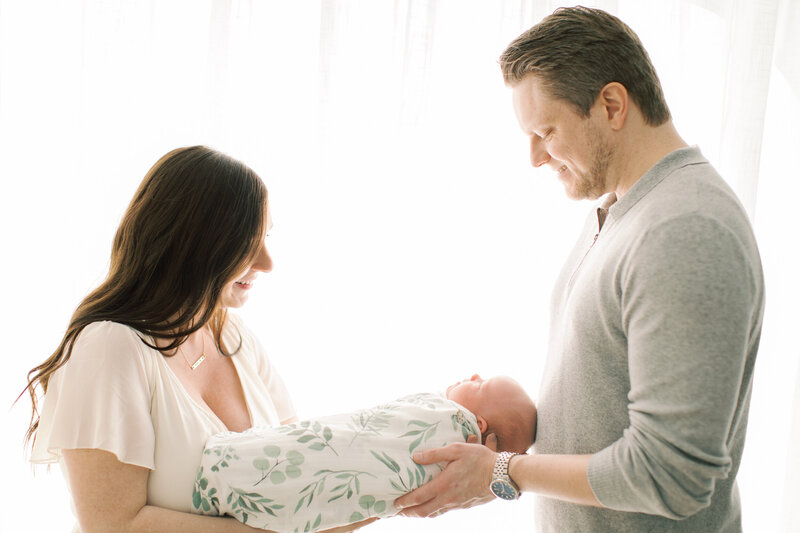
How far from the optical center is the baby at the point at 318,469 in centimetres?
128

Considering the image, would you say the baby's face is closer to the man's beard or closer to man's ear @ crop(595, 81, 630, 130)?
the man's beard

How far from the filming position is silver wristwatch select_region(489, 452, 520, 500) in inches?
50.3

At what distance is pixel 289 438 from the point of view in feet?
4.32

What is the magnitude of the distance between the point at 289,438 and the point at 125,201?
105 cm

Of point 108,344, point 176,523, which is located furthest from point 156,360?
point 176,523

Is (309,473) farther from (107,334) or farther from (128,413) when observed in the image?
(107,334)

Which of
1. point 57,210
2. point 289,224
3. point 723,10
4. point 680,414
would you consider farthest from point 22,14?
point 723,10

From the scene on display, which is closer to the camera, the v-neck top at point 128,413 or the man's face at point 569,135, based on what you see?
the v-neck top at point 128,413

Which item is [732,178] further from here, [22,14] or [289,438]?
[22,14]

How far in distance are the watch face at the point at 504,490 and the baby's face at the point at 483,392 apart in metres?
0.25

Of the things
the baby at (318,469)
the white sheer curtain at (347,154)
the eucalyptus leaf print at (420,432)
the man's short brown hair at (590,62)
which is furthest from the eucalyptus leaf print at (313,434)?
the man's short brown hair at (590,62)

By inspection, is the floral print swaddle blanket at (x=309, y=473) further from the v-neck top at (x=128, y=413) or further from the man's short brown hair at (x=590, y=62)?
the man's short brown hair at (x=590, y=62)

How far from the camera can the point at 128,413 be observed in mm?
1237

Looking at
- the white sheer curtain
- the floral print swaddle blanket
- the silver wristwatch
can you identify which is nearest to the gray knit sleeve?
the silver wristwatch
